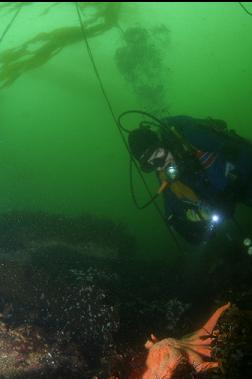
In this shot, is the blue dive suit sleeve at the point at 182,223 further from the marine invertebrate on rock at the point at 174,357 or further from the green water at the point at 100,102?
the green water at the point at 100,102

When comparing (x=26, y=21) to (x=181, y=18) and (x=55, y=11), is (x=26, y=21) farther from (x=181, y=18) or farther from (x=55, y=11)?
(x=181, y=18)

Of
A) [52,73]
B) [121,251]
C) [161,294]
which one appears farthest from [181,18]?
[161,294]

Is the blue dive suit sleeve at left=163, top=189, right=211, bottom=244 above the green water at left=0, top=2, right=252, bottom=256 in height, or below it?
above

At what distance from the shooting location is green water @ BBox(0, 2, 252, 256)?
710 inches

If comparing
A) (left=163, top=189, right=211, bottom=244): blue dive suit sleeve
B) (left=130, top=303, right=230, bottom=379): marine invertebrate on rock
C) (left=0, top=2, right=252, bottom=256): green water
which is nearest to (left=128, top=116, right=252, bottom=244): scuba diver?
(left=163, top=189, right=211, bottom=244): blue dive suit sleeve

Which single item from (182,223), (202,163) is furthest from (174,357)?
(202,163)

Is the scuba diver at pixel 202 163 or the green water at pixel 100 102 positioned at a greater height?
the scuba diver at pixel 202 163

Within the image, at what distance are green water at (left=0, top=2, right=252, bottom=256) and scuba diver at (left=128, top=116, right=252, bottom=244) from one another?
27.4ft

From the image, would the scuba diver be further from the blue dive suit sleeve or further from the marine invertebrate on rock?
the marine invertebrate on rock

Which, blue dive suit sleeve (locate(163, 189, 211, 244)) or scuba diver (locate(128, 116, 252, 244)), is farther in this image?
blue dive suit sleeve (locate(163, 189, 211, 244))

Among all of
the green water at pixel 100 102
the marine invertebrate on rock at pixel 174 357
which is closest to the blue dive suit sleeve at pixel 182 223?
the marine invertebrate on rock at pixel 174 357

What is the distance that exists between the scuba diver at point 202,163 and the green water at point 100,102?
8354 mm

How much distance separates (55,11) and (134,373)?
13166 millimetres

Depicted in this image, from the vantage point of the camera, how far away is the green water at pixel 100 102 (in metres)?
18.0
